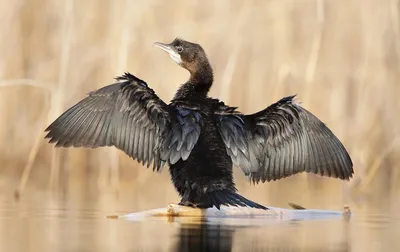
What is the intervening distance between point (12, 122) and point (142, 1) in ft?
5.85

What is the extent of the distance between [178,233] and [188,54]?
8.21 feet

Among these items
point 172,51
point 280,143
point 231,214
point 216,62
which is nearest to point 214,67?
point 216,62

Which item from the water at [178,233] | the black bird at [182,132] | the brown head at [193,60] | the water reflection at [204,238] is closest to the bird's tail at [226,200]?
the black bird at [182,132]

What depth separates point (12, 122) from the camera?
31.3 ft

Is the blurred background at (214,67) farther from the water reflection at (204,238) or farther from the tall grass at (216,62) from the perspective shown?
the water reflection at (204,238)

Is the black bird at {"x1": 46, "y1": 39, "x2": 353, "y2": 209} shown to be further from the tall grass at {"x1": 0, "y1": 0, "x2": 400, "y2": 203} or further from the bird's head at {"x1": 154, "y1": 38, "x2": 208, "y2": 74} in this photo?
the tall grass at {"x1": 0, "y1": 0, "x2": 400, "y2": 203}

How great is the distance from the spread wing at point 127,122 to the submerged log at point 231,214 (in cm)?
45

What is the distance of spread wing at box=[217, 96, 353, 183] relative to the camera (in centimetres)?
669

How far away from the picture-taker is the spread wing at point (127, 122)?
21.4 feet

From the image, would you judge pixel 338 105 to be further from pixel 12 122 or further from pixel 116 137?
pixel 116 137

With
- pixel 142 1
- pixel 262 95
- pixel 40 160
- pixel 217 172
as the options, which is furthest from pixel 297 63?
pixel 217 172

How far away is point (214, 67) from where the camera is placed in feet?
32.5

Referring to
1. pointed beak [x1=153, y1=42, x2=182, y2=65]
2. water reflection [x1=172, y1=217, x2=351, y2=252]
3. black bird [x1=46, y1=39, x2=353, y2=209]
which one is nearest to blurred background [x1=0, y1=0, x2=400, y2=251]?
pointed beak [x1=153, y1=42, x2=182, y2=65]

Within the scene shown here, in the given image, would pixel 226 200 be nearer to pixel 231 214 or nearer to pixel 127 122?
pixel 231 214
